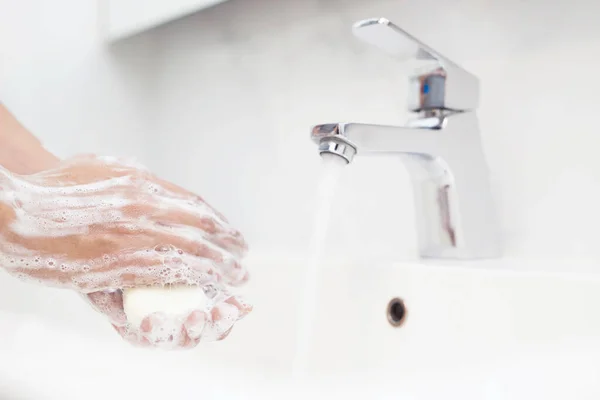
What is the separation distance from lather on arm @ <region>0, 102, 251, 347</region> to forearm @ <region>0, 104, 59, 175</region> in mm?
33

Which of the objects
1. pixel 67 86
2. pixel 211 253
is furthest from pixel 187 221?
pixel 67 86

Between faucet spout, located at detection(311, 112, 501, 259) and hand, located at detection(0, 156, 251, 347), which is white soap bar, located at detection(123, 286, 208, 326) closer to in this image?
hand, located at detection(0, 156, 251, 347)

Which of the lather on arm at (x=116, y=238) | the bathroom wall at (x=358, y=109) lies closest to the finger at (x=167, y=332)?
the lather on arm at (x=116, y=238)

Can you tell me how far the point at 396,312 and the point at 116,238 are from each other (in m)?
A: 0.25

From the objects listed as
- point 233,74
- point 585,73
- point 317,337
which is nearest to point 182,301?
point 317,337

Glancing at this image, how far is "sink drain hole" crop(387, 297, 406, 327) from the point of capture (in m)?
0.56

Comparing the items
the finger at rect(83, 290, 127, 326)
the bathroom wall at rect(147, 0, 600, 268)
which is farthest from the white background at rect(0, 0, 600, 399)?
the finger at rect(83, 290, 127, 326)

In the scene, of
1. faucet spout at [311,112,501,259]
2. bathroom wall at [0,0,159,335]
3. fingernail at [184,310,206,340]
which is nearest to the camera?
fingernail at [184,310,206,340]

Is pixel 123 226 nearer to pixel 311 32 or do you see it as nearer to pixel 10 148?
pixel 10 148

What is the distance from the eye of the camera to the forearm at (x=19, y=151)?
0.54m

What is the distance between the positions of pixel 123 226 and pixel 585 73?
0.40 meters

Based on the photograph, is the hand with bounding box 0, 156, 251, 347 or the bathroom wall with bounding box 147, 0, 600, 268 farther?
the bathroom wall with bounding box 147, 0, 600, 268

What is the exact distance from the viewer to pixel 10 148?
558mm

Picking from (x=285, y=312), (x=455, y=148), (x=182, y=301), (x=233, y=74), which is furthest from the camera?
(x=233, y=74)
